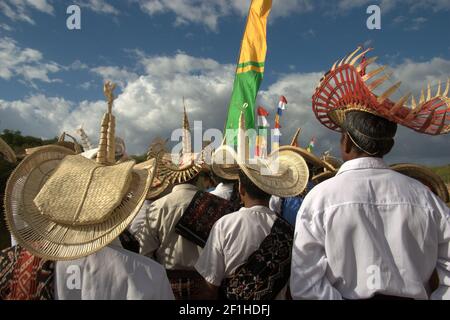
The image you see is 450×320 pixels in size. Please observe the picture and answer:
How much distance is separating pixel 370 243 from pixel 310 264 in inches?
12.4

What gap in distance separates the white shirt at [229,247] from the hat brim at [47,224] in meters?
0.82

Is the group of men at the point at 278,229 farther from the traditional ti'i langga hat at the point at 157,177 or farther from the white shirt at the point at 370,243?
the traditional ti'i langga hat at the point at 157,177

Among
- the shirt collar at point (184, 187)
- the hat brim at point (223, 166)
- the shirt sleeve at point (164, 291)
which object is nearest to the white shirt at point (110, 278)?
the shirt sleeve at point (164, 291)

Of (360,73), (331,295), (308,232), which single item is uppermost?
(360,73)

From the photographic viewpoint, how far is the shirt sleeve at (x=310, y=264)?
72.4 inches

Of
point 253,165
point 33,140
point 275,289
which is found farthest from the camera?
point 33,140

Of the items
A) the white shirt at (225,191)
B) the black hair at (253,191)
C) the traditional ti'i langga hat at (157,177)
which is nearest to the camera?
the black hair at (253,191)

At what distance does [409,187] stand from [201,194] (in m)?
2.01

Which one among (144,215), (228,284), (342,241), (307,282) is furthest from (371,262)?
(144,215)

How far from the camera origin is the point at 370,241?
71.6 inches

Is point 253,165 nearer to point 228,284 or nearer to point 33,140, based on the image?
point 228,284

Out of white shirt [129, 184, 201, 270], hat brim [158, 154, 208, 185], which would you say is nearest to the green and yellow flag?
hat brim [158, 154, 208, 185]

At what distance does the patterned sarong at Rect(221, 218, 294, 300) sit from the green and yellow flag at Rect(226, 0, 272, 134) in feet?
15.9

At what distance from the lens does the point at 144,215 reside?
351 cm
